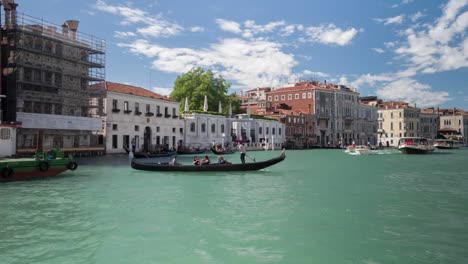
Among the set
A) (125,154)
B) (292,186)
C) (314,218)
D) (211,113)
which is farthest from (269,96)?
(314,218)

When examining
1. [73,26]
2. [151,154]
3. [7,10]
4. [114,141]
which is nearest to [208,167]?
[151,154]

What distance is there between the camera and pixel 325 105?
207 feet

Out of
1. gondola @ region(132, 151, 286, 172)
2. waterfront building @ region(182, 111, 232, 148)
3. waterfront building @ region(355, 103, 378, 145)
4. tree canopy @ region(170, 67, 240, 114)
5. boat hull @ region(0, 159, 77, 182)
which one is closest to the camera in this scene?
boat hull @ region(0, 159, 77, 182)

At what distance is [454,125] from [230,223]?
93.2m

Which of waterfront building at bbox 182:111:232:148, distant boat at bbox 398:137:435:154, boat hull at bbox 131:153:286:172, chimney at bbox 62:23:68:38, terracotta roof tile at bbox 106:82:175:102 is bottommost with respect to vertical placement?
boat hull at bbox 131:153:286:172

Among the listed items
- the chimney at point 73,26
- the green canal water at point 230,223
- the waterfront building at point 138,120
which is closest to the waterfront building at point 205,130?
the waterfront building at point 138,120

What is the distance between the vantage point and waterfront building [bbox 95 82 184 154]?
30.5 m

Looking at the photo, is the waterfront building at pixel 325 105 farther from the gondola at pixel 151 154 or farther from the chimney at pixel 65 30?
the chimney at pixel 65 30

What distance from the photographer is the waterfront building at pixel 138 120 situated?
30547 millimetres

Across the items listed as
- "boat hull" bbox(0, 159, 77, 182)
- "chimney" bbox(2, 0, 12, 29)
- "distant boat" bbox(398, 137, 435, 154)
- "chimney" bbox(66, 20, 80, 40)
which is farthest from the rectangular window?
"distant boat" bbox(398, 137, 435, 154)

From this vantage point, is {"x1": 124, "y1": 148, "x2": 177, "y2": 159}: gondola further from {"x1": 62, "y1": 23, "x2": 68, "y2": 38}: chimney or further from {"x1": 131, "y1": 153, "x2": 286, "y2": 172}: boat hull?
{"x1": 62, "y1": 23, "x2": 68, "y2": 38}: chimney

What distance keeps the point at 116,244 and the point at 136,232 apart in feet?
2.46

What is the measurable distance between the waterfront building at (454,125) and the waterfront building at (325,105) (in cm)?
2942

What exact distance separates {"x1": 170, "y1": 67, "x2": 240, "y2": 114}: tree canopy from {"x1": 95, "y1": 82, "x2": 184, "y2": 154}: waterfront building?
662cm
